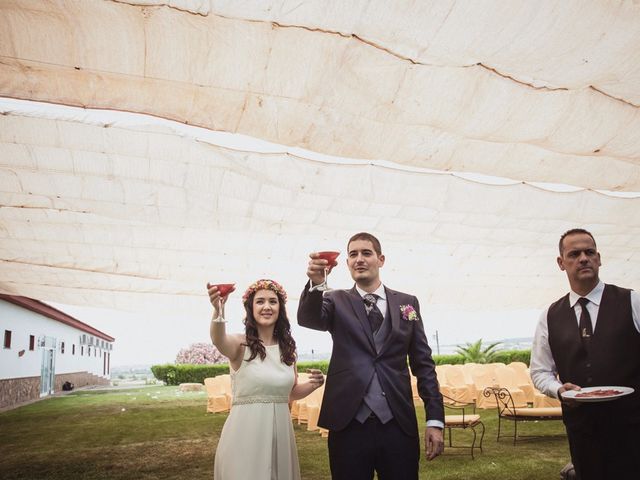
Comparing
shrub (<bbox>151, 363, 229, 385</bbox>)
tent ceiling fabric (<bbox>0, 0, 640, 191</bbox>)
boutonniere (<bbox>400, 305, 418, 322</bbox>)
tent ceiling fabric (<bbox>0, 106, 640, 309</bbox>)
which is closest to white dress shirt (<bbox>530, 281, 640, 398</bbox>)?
boutonniere (<bbox>400, 305, 418, 322</bbox>)

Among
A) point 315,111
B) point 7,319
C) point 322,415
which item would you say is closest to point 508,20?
point 315,111

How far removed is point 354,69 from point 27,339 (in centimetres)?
1891

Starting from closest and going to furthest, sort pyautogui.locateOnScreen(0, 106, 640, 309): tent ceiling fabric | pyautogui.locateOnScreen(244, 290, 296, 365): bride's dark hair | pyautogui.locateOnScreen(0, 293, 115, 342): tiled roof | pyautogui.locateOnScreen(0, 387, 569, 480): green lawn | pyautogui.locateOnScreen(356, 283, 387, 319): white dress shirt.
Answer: pyautogui.locateOnScreen(356, 283, 387, 319): white dress shirt < pyautogui.locateOnScreen(244, 290, 296, 365): bride's dark hair < pyautogui.locateOnScreen(0, 106, 640, 309): tent ceiling fabric < pyautogui.locateOnScreen(0, 387, 569, 480): green lawn < pyautogui.locateOnScreen(0, 293, 115, 342): tiled roof

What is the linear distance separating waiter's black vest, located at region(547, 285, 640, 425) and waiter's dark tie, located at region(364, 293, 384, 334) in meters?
0.94

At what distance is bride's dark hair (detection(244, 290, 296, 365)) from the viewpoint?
3.11 meters

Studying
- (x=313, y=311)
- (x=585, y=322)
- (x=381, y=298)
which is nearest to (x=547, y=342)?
(x=585, y=322)

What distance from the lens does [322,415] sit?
7.82 feet

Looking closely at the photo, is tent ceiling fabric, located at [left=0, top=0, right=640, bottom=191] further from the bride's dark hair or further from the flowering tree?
the flowering tree

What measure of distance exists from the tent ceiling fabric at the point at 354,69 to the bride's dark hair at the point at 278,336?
1349 mm

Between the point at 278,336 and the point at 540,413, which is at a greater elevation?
the point at 278,336

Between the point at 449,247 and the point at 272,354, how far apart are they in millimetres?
4104

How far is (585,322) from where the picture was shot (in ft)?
8.23

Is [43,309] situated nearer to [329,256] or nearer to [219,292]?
[219,292]

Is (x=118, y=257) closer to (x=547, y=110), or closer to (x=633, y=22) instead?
(x=547, y=110)
